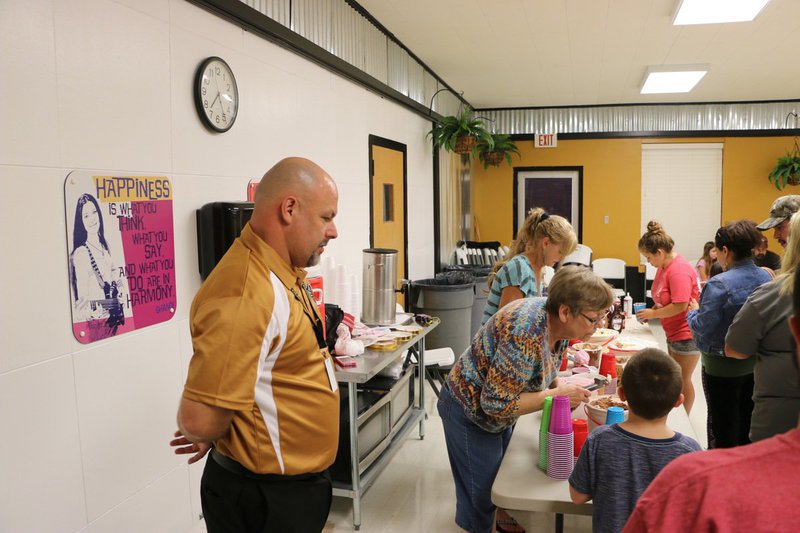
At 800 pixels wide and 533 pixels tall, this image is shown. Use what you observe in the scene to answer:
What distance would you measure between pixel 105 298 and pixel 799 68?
7.45 meters

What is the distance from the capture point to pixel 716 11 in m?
4.45

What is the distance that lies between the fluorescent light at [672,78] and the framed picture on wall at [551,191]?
2.14m

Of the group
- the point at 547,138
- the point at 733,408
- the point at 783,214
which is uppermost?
the point at 547,138

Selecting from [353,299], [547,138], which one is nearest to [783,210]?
[353,299]

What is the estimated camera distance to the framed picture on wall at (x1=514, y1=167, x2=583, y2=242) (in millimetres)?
9766

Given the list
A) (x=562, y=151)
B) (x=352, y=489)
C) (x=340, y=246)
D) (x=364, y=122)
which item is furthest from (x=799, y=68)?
(x=352, y=489)

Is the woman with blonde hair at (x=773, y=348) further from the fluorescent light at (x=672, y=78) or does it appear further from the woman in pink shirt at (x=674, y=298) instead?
the fluorescent light at (x=672, y=78)

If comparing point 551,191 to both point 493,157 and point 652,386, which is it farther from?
point 652,386

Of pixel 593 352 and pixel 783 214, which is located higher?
pixel 783 214

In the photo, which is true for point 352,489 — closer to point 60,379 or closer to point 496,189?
point 60,379

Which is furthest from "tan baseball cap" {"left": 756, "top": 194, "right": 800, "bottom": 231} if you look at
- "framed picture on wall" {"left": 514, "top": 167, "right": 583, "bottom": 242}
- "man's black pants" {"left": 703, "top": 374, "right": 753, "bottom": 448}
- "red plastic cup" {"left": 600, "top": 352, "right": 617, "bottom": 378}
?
"framed picture on wall" {"left": 514, "top": 167, "right": 583, "bottom": 242}

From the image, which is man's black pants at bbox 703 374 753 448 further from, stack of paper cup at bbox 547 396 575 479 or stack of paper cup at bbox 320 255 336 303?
stack of paper cup at bbox 320 255 336 303

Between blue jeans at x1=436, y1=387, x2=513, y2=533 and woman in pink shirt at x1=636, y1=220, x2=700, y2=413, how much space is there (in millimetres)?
2252

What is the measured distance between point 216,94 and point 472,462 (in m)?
2.05
